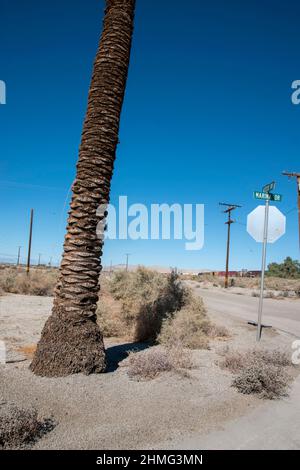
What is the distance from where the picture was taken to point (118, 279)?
17.1 meters

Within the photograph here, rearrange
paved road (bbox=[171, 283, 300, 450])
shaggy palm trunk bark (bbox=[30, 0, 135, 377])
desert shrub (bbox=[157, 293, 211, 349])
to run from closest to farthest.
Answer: paved road (bbox=[171, 283, 300, 450]) < shaggy palm trunk bark (bbox=[30, 0, 135, 377]) < desert shrub (bbox=[157, 293, 211, 349])

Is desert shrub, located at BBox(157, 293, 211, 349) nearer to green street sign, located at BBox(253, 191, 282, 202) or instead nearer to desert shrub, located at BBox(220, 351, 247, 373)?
desert shrub, located at BBox(220, 351, 247, 373)

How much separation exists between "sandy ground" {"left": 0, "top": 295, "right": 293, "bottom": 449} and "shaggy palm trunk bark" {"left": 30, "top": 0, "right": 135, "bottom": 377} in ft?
1.15

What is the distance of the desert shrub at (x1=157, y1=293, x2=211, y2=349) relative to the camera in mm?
8477

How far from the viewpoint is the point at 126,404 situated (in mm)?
4801

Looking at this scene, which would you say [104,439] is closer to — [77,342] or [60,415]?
[60,415]

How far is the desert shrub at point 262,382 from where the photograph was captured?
5342mm

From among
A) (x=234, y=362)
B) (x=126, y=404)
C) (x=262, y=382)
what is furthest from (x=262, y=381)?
(x=126, y=404)

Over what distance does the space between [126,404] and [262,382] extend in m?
2.08

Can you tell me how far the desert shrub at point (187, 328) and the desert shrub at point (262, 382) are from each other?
2272mm

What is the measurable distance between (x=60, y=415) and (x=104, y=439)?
79 centimetres

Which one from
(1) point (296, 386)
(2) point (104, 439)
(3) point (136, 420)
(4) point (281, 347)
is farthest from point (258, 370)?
(4) point (281, 347)

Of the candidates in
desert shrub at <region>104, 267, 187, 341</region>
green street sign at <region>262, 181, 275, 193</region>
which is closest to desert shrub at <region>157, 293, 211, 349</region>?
desert shrub at <region>104, 267, 187, 341</region>

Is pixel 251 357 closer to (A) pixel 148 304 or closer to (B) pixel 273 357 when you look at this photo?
(B) pixel 273 357
